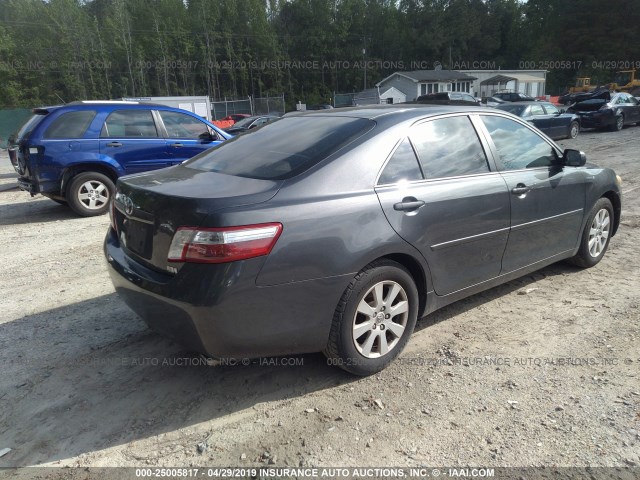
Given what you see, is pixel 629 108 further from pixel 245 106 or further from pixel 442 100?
pixel 245 106

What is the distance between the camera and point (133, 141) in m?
7.98

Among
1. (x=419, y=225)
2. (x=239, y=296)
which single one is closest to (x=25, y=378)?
(x=239, y=296)

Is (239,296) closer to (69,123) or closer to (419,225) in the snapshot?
(419,225)

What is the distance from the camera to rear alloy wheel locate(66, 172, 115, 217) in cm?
760

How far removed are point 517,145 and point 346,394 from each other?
256 cm

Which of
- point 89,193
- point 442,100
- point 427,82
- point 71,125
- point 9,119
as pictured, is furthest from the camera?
point 427,82

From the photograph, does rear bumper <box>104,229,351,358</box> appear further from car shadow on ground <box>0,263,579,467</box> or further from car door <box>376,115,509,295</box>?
car door <box>376,115,509,295</box>

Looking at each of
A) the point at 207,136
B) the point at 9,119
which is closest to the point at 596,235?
the point at 207,136

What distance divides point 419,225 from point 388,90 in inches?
1978

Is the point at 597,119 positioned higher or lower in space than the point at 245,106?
lower

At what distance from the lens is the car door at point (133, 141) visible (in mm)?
7824

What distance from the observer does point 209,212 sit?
2.46 meters

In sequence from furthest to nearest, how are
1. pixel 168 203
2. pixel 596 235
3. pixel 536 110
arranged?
pixel 536 110 < pixel 596 235 < pixel 168 203

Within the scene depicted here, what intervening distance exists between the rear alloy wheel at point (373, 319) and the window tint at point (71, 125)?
6.58 metres
